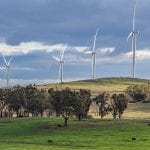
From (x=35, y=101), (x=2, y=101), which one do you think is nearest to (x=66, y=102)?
(x=35, y=101)

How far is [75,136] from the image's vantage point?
89125mm

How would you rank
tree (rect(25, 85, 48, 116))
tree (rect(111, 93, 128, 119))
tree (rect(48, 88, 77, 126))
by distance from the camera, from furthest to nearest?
tree (rect(25, 85, 48, 116))
tree (rect(111, 93, 128, 119))
tree (rect(48, 88, 77, 126))

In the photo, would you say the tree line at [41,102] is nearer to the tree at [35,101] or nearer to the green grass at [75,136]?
the tree at [35,101]

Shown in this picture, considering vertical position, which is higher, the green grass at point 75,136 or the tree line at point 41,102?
the tree line at point 41,102

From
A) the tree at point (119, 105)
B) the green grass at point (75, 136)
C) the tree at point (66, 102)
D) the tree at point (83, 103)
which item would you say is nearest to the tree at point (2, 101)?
the tree at point (83, 103)

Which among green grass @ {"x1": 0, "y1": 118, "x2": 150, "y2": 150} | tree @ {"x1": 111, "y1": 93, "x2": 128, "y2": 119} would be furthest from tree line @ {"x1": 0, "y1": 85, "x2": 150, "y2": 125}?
green grass @ {"x1": 0, "y1": 118, "x2": 150, "y2": 150}

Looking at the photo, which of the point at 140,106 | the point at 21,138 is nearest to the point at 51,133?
the point at 21,138

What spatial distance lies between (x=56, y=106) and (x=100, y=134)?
123ft

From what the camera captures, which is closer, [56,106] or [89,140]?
[89,140]

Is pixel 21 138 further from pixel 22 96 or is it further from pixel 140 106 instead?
pixel 140 106

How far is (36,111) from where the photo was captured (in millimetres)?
154500

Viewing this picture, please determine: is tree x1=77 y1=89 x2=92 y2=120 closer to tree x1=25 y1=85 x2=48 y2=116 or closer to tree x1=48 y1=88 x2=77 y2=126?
tree x1=48 y1=88 x2=77 y2=126

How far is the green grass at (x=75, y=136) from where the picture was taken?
74.0m

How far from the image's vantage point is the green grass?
7397 cm
